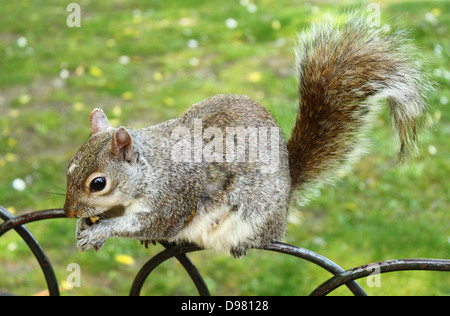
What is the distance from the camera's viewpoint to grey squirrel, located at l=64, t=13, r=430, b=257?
958 millimetres

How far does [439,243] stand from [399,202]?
30 cm

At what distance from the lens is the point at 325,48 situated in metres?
1.08

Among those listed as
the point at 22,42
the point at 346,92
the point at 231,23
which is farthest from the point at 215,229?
the point at 22,42

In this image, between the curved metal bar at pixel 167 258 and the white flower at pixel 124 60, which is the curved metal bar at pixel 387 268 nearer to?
the curved metal bar at pixel 167 258

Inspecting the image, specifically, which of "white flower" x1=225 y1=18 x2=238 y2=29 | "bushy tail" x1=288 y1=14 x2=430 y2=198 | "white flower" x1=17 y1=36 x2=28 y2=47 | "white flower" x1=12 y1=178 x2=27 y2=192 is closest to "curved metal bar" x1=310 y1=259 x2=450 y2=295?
"bushy tail" x1=288 y1=14 x2=430 y2=198

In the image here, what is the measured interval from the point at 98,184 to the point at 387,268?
49 cm

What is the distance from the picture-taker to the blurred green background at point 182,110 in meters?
1.93

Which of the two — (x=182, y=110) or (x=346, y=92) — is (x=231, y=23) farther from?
(x=346, y=92)

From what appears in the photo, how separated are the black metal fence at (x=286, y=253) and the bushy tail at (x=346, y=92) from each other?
0.32m

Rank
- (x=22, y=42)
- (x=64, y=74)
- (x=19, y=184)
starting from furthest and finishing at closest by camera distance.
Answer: (x=22, y=42)
(x=64, y=74)
(x=19, y=184)

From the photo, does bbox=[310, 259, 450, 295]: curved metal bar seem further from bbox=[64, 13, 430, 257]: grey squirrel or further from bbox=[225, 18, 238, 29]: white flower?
bbox=[225, 18, 238, 29]: white flower

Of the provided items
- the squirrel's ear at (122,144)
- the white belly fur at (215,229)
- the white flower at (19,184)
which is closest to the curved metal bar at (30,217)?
the squirrel's ear at (122,144)

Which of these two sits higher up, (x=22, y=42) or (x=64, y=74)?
(x=22, y=42)

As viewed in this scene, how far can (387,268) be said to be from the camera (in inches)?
28.4
